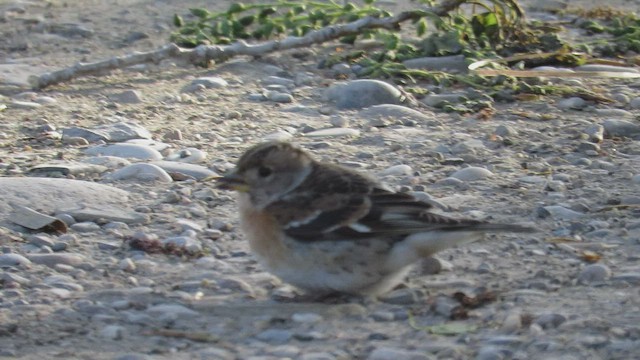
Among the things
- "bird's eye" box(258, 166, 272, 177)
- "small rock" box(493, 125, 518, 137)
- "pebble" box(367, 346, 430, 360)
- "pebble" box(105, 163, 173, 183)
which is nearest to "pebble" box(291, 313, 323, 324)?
"pebble" box(367, 346, 430, 360)

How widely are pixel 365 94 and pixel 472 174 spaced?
1.84 meters

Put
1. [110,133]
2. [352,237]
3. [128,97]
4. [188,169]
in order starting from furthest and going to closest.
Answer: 1. [128,97]
2. [110,133]
3. [188,169]
4. [352,237]

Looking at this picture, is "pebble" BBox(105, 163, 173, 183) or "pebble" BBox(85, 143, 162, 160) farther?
"pebble" BBox(85, 143, 162, 160)

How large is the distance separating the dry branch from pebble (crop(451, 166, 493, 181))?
286 centimetres

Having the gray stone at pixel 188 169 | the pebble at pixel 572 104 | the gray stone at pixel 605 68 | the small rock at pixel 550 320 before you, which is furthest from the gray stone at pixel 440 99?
the small rock at pixel 550 320

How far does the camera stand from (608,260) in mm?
6047

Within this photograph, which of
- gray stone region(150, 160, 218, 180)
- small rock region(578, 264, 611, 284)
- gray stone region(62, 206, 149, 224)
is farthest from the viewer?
gray stone region(150, 160, 218, 180)

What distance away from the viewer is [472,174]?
755 cm

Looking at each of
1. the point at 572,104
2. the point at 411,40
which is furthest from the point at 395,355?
the point at 411,40

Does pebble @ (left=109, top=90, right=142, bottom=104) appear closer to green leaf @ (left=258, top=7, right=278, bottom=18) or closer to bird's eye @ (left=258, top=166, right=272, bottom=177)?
green leaf @ (left=258, top=7, right=278, bottom=18)

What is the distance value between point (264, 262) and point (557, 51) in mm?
5477

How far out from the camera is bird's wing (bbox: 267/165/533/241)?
553 cm

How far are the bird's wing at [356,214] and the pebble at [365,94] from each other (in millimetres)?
3446

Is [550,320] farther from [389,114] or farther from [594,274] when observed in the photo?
[389,114]
